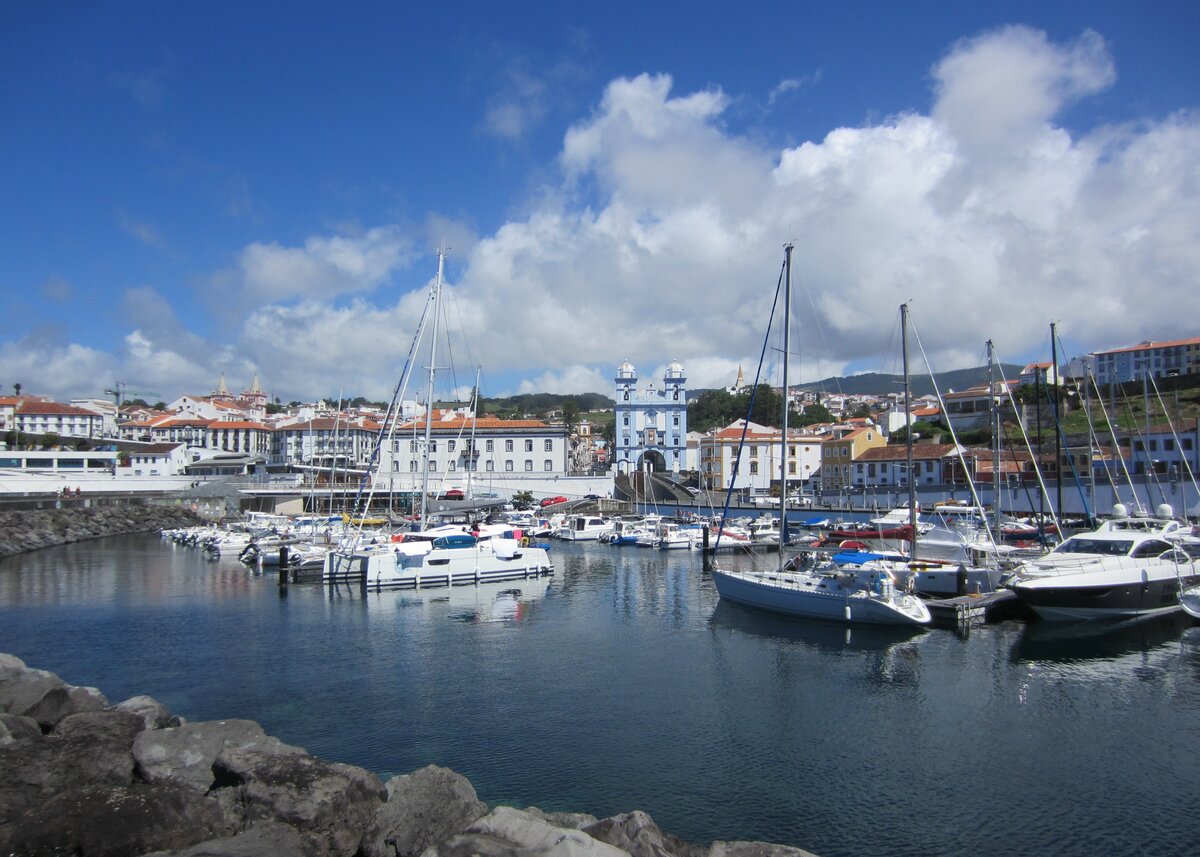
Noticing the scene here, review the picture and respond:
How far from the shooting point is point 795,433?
263 ft

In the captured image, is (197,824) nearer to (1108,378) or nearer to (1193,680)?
A: (1193,680)

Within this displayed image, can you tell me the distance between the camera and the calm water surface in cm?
1066

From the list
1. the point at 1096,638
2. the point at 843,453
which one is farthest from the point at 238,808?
the point at 843,453

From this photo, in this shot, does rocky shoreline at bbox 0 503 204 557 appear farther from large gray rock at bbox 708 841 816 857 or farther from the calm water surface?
large gray rock at bbox 708 841 816 857

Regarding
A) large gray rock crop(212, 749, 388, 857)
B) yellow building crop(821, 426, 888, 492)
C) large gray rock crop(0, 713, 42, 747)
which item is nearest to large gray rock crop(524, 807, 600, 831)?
large gray rock crop(212, 749, 388, 857)

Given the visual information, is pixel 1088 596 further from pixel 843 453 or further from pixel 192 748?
pixel 843 453

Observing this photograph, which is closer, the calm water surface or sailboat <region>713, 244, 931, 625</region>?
the calm water surface

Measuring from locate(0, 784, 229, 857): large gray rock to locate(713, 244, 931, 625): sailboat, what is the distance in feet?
52.9

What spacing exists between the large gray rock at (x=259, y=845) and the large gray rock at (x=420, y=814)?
0.74 m

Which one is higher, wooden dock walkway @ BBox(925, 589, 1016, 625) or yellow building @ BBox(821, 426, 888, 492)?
yellow building @ BBox(821, 426, 888, 492)

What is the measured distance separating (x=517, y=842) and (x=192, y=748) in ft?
16.4

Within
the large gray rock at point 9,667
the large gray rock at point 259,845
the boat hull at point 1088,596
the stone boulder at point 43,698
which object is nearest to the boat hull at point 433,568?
the large gray rock at point 9,667

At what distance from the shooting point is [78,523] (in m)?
52.7

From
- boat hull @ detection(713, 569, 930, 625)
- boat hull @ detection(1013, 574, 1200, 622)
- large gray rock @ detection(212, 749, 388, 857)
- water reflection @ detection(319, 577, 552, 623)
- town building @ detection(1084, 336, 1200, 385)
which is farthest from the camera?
town building @ detection(1084, 336, 1200, 385)
